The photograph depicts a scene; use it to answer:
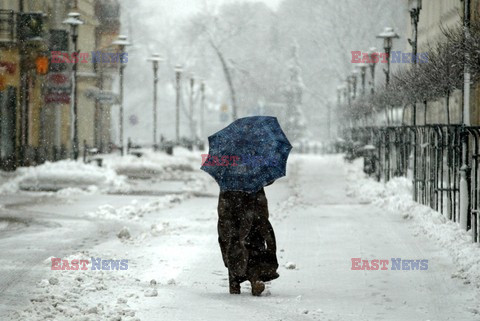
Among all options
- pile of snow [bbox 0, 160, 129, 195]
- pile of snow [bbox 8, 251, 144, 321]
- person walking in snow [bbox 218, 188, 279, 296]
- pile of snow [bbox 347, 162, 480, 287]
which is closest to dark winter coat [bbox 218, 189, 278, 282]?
person walking in snow [bbox 218, 188, 279, 296]

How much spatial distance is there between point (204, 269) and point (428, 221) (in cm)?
576

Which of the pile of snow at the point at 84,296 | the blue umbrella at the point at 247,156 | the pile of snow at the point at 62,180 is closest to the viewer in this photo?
the pile of snow at the point at 84,296

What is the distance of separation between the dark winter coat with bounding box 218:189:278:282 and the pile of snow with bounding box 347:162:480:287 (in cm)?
220

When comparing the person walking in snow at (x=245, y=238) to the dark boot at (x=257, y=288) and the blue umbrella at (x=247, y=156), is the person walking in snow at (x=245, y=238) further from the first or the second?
the blue umbrella at (x=247, y=156)

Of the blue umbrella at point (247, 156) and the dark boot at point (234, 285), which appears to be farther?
the dark boot at point (234, 285)

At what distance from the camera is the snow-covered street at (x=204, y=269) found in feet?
30.2

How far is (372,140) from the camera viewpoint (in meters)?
38.0

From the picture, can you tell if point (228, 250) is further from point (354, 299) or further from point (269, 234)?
point (354, 299)

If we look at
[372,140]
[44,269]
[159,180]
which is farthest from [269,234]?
[372,140]

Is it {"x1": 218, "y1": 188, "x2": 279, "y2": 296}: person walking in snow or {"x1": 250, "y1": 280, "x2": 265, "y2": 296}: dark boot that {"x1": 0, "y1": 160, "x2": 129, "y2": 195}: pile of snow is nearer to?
{"x1": 218, "y1": 188, "x2": 279, "y2": 296}: person walking in snow

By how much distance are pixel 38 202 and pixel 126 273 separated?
40.0ft

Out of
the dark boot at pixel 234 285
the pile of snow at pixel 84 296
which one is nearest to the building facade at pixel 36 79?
the pile of snow at pixel 84 296

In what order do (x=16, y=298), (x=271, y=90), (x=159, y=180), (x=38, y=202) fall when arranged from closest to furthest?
(x=16, y=298) → (x=38, y=202) → (x=159, y=180) → (x=271, y=90)

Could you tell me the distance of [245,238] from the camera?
33.7 ft
